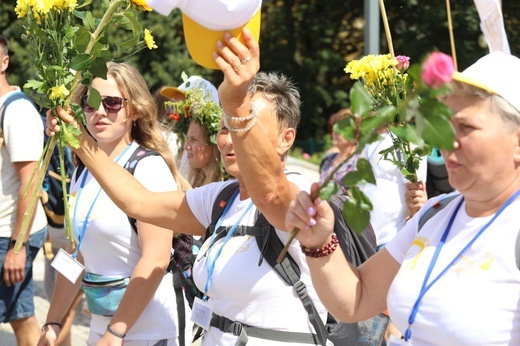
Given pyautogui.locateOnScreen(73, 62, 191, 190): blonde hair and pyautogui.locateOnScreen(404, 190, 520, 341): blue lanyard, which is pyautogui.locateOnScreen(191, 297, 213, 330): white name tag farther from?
pyautogui.locateOnScreen(404, 190, 520, 341): blue lanyard

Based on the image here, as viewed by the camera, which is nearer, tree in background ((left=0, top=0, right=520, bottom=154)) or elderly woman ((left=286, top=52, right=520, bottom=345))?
elderly woman ((left=286, top=52, right=520, bottom=345))

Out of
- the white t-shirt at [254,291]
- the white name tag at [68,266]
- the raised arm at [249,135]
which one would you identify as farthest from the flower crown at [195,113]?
the raised arm at [249,135]

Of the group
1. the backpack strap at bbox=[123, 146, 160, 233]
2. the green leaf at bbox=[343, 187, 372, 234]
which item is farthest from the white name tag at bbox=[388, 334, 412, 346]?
the backpack strap at bbox=[123, 146, 160, 233]

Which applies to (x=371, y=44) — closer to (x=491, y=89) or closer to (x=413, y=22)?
(x=491, y=89)

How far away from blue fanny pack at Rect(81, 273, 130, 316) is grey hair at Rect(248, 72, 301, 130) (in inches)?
46.3

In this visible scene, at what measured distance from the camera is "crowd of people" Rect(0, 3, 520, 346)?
261 centimetres

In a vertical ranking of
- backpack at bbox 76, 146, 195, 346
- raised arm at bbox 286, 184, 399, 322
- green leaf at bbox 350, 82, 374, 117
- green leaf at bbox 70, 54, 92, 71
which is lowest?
backpack at bbox 76, 146, 195, 346

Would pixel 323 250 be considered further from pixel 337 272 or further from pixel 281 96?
pixel 281 96

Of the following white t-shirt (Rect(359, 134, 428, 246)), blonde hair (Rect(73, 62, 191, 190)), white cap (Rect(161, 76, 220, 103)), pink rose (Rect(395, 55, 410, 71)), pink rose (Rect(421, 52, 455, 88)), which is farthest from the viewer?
white t-shirt (Rect(359, 134, 428, 246))

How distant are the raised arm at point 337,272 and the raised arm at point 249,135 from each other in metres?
0.34

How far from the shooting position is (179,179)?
4.64m

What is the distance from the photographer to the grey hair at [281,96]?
3.75 meters

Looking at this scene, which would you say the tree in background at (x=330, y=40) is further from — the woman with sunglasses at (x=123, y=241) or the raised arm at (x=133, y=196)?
the raised arm at (x=133, y=196)

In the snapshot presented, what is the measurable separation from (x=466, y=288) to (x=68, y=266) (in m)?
2.47
